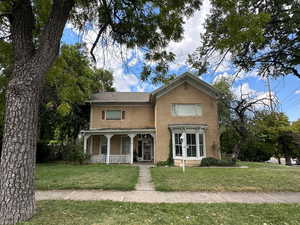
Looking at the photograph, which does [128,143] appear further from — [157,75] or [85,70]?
[157,75]

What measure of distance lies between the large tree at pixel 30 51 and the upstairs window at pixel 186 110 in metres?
11.0

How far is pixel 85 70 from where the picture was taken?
51.4 ft

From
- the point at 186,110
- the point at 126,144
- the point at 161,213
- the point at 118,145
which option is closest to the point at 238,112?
the point at 186,110

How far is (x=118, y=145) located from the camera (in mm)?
17453

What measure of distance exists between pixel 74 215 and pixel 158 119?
39.8ft

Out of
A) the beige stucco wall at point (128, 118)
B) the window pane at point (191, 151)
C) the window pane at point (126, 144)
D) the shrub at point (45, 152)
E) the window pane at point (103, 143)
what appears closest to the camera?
the window pane at point (191, 151)

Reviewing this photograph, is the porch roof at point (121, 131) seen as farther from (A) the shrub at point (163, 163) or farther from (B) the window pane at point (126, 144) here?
(A) the shrub at point (163, 163)

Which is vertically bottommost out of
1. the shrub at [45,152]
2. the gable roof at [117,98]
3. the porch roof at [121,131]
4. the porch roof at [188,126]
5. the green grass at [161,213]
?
the green grass at [161,213]

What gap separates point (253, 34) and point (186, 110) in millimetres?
12761

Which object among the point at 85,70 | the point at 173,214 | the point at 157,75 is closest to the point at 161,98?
the point at 85,70

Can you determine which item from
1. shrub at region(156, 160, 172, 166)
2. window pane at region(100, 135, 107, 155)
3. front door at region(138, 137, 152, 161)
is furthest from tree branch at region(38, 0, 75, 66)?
front door at region(138, 137, 152, 161)

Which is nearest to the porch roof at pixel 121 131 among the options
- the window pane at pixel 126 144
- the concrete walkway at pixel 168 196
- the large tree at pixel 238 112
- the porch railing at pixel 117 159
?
the window pane at pixel 126 144

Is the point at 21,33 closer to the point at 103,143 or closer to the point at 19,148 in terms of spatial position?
the point at 19,148

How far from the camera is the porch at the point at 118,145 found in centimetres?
1591
